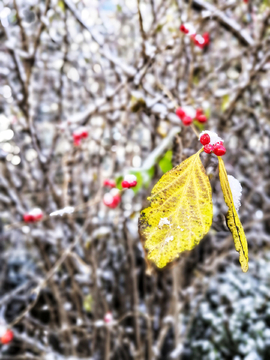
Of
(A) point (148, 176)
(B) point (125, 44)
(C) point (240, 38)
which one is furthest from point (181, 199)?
(B) point (125, 44)

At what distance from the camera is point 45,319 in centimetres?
195

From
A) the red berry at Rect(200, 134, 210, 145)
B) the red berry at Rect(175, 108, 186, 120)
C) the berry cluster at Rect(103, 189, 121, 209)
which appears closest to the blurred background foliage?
the berry cluster at Rect(103, 189, 121, 209)

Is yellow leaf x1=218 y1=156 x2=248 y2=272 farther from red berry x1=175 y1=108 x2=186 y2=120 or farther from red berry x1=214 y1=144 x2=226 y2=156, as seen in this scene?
red berry x1=175 y1=108 x2=186 y2=120

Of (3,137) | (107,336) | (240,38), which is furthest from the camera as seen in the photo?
(3,137)

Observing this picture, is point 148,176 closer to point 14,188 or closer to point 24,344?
point 14,188

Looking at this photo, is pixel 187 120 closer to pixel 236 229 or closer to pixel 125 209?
pixel 236 229

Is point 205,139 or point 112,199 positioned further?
point 112,199

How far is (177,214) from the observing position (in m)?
0.31

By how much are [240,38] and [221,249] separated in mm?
1020

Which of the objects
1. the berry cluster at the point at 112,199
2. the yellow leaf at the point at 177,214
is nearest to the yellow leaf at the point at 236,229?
the yellow leaf at the point at 177,214

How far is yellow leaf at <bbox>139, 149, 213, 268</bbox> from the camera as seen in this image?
0.29m

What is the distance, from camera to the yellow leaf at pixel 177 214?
293mm

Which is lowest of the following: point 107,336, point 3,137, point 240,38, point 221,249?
point 107,336

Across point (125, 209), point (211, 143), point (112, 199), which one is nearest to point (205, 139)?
point (211, 143)
